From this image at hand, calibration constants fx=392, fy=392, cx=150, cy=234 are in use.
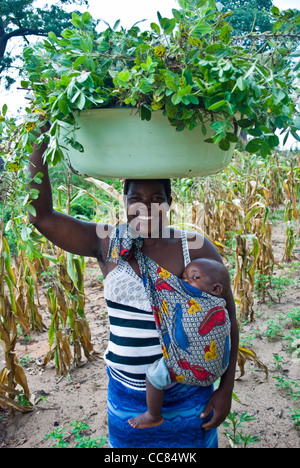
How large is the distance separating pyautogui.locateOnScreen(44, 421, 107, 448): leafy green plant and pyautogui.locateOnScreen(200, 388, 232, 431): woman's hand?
78cm

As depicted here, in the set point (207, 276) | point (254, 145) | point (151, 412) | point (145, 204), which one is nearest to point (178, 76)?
point (254, 145)

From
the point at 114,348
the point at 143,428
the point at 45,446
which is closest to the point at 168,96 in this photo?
the point at 114,348

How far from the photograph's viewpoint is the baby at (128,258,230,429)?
4.35 feet

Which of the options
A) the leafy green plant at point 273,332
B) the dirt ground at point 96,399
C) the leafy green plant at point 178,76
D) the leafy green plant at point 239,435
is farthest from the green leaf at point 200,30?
the leafy green plant at point 273,332

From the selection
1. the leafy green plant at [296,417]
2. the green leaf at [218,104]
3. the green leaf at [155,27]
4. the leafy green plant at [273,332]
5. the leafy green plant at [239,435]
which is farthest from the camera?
the leafy green plant at [273,332]

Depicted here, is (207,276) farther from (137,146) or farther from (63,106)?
(63,106)

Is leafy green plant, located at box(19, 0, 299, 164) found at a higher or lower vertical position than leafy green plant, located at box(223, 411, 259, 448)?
higher

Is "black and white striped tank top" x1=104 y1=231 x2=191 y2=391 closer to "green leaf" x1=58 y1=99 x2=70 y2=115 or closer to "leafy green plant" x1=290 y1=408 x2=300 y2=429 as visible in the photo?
"green leaf" x1=58 y1=99 x2=70 y2=115

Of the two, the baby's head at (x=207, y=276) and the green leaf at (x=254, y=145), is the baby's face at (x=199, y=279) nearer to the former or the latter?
the baby's head at (x=207, y=276)

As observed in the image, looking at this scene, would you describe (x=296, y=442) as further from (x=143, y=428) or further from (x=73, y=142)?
(x=73, y=142)

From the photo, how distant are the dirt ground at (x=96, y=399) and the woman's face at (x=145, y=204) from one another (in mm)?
1389

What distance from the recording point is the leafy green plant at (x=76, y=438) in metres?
1.98

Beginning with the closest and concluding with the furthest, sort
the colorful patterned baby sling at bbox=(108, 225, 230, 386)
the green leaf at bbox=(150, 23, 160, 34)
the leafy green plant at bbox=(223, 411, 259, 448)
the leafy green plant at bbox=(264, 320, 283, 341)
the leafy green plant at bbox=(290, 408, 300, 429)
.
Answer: the green leaf at bbox=(150, 23, 160, 34) → the colorful patterned baby sling at bbox=(108, 225, 230, 386) → the leafy green plant at bbox=(223, 411, 259, 448) → the leafy green plant at bbox=(290, 408, 300, 429) → the leafy green plant at bbox=(264, 320, 283, 341)

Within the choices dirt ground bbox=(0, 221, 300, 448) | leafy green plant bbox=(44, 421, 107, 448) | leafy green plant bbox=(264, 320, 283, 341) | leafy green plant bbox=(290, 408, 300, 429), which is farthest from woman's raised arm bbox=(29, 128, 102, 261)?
leafy green plant bbox=(264, 320, 283, 341)
